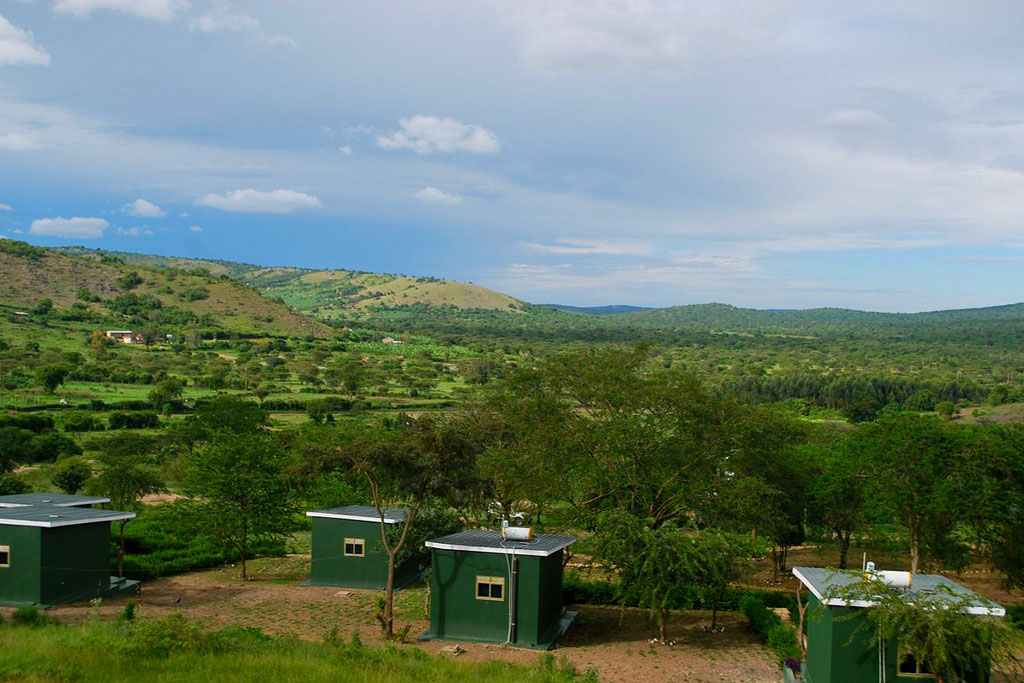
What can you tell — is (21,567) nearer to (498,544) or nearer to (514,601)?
(498,544)

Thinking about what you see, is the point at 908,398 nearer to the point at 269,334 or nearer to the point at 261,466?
the point at 261,466

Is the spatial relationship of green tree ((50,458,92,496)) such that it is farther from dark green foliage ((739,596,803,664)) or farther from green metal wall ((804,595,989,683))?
green metal wall ((804,595,989,683))

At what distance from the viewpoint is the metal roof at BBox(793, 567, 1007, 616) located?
13.6 m

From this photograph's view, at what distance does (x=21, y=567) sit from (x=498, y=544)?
11.9 metres

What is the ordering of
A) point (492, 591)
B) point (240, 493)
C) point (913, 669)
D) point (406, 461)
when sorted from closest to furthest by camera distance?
point (913, 669)
point (492, 591)
point (406, 461)
point (240, 493)

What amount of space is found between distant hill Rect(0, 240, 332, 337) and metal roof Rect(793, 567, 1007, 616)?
128 meters

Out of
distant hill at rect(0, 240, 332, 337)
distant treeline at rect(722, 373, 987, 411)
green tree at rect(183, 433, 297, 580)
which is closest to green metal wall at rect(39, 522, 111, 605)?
green tree at rect(183, 433, 297, 580)

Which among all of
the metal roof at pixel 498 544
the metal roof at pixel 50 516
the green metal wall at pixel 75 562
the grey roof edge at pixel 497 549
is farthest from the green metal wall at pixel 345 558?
the green metal wall at pixel 75 562

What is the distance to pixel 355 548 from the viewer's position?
76.6 feet

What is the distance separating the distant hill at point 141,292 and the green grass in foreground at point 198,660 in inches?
4904

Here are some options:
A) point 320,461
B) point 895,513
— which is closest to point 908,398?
point 895,513

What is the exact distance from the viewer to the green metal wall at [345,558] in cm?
2320

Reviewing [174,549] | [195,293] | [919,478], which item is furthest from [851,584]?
[195,293]

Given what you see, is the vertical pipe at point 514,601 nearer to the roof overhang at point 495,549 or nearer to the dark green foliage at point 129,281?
the roof overhang at point 495,549
